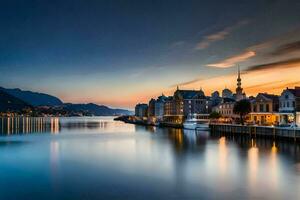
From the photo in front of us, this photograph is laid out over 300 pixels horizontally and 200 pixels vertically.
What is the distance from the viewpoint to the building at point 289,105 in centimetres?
7207

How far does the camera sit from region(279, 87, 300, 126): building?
72.1 m

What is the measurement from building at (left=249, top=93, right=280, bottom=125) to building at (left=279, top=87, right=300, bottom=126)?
3.71 meters

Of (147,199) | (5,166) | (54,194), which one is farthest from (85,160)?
(147,199)

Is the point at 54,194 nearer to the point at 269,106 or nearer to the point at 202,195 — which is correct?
the point at 202,195

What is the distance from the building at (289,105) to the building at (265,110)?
3714 mm

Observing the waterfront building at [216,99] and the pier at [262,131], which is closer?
the pier at [262,131]

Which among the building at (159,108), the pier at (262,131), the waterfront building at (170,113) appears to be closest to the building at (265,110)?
the pier at (262,131)

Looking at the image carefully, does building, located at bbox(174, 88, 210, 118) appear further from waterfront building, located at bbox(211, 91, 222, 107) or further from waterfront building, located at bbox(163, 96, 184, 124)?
waterfront building, located at bbox(163, 96, 184, 124)

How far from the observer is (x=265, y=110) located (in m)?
85.3

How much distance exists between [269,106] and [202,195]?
65188mm

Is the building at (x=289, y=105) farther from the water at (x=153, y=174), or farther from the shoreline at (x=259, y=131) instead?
the water at (x=153, y=174)

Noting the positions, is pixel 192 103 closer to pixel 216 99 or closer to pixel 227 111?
pixel 216 99

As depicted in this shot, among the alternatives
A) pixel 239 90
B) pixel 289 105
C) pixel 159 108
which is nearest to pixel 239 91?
pixel 239 90

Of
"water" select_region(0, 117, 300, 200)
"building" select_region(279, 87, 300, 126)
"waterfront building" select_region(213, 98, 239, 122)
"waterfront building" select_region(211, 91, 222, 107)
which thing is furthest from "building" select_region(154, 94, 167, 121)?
"water" select_region(0, 117, 300, 200)
